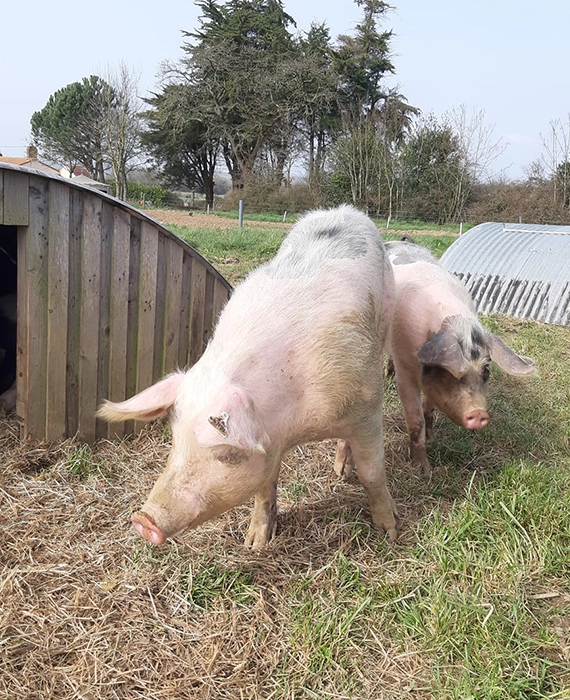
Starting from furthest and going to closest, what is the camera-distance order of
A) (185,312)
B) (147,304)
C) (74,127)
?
(74,127) → (185,312) → (147,304)

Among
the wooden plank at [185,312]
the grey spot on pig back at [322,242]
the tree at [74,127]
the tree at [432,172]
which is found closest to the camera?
the grey spot on pig back at [322,242]

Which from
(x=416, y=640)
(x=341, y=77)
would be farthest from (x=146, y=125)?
(x=416, y=640)

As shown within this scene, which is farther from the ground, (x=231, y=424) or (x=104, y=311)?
(x=104, y=311)

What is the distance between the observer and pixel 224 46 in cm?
3628

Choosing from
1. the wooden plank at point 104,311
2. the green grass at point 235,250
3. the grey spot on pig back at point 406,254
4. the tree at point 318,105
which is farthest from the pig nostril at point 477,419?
the tree at point 318,105

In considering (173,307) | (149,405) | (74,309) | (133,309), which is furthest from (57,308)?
(149,405)

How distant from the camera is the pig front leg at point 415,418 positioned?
155 inches

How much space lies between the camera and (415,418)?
13.0 feet

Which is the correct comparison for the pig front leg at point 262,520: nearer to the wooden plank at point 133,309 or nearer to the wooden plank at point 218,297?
the wooden plank at point 133,309

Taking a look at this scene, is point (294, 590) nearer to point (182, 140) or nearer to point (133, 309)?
point (133, 309)

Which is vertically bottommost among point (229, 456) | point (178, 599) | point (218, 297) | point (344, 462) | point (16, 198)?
point (178, 599)

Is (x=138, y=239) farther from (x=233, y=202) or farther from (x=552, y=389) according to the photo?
(x=233, y=202)

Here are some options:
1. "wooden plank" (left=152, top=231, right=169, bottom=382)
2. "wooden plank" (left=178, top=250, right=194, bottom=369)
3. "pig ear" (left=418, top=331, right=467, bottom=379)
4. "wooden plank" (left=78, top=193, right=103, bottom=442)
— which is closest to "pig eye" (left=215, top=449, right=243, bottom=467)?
"pig ear" (left=418, top=331, right=467, bottom=379)

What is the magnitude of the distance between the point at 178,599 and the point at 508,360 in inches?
90.5
